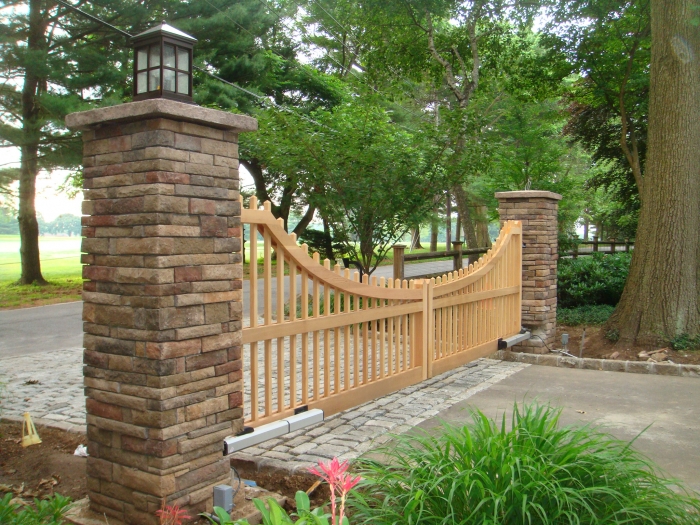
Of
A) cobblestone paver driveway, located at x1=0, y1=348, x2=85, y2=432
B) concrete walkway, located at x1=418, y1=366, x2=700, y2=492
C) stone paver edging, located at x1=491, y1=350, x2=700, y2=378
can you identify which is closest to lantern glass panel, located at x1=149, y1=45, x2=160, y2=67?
concrete walkway, located at x1=418, y1=366, x2=700, y2=492

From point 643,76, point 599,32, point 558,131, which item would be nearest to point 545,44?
point 599,32

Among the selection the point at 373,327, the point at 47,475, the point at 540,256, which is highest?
the point at 540,256

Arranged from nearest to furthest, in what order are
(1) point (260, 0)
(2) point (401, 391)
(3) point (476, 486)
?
(3) point (476, 486) → (2) point (401, 391) → (1) point (260, 0)

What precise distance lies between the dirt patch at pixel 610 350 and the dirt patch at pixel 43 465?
6.17 meters

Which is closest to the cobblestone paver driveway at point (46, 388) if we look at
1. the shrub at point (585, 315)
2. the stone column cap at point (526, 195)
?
the stone column cap at point (526, 195)

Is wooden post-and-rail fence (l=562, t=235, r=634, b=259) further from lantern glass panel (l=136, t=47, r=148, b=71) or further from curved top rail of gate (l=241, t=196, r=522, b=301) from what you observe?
lantern glass panel (l=136, t=47, r=148, b=71)

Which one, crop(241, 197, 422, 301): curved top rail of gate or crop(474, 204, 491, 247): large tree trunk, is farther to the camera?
crop(474, 204, 491, 247): large tree trunk

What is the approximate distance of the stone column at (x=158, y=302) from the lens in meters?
2.80

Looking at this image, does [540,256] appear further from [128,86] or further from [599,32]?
[128,86]

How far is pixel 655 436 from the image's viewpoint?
434 centimetres

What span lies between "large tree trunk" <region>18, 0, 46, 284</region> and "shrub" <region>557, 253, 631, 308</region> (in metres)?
12.1

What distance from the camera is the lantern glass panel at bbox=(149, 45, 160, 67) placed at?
2.99m

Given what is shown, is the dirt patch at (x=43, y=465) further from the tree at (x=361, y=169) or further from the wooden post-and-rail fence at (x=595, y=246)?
the wooden post-and-rail fence at (x=595, y=246)

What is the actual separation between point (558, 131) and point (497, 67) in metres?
10.1
